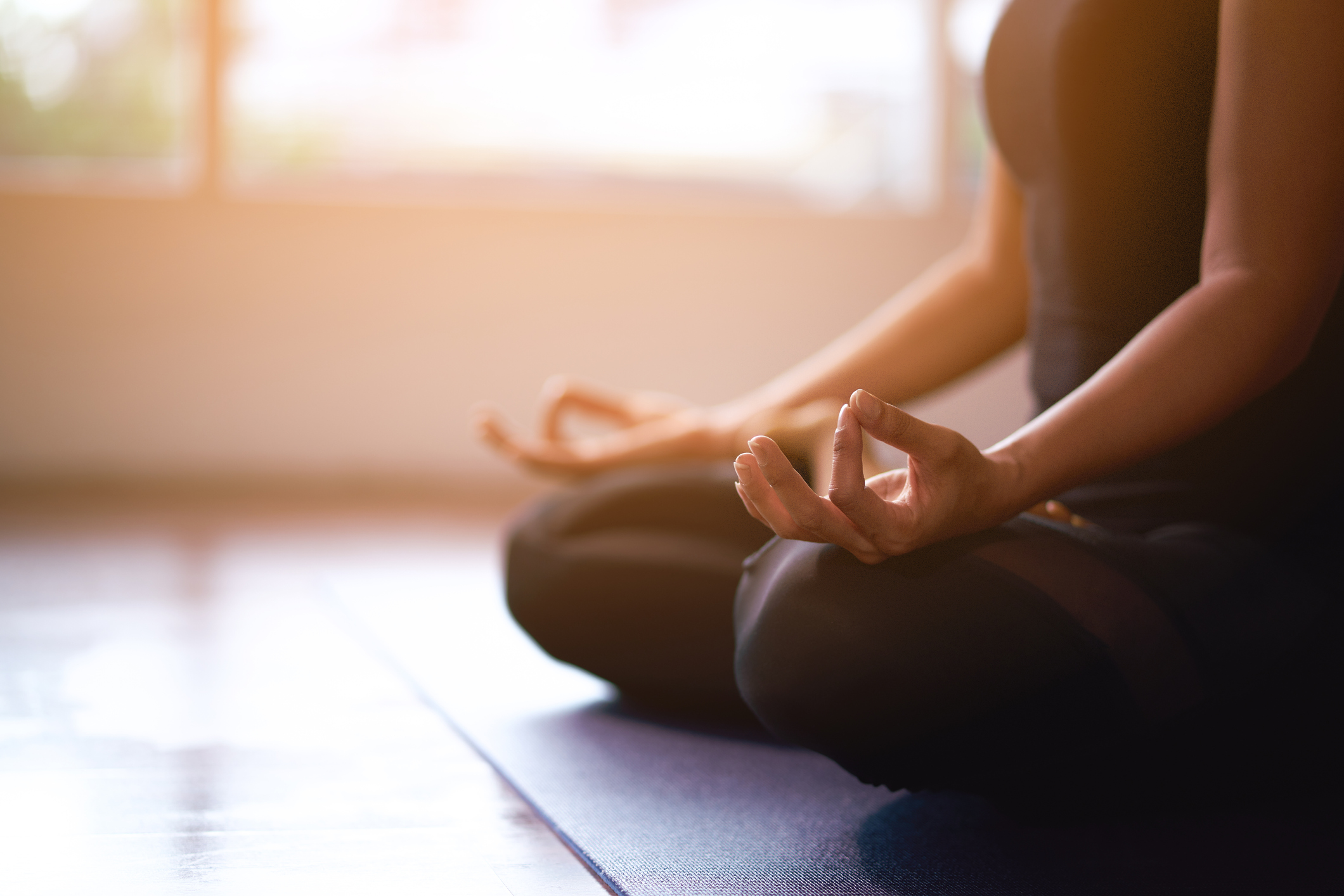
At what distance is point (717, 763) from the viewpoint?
1.00 m

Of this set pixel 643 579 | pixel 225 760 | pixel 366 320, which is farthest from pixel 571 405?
pixel 366 320

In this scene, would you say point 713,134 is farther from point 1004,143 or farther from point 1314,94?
point 1314,94

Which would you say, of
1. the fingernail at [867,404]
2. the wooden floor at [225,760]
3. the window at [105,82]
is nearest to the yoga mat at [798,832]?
the wooden floor at [225,760]

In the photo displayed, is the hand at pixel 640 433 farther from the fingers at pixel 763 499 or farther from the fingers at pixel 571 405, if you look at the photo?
the fingers at pixel 763 499

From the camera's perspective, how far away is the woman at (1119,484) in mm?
704

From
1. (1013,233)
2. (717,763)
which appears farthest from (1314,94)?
(717,763)

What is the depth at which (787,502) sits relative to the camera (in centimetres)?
61

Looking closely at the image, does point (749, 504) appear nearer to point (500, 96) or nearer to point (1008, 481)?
point (1008, 481)

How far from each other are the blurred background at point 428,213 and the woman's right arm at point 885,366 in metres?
2.04

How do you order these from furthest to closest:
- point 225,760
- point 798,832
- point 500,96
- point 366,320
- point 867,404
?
point 500,96, point 366,320, point 225,760, point 798,832, point 867,404

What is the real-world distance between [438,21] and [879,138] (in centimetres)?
149

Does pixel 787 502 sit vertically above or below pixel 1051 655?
above

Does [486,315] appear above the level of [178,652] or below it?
above

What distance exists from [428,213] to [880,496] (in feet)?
10.1
